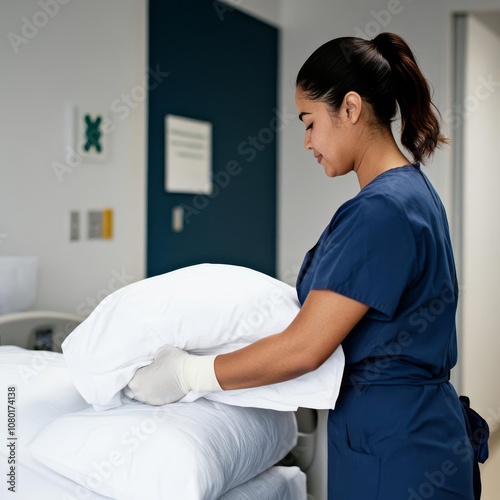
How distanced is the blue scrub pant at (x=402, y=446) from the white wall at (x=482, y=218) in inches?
95.3

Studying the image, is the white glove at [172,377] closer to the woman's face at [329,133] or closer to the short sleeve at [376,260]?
the short sleeve at [376,260]

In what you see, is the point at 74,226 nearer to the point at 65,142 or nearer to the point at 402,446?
the point at 65,142

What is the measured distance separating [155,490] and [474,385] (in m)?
2.79

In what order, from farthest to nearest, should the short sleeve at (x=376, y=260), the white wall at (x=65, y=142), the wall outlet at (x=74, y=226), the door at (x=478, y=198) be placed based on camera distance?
1. the door at (x=478, y=198)
2. the wall outlet at (x=74, y=226)
3. the white wall at (x=65, y=142)
4. the short sleeve at (x=376, y=260)

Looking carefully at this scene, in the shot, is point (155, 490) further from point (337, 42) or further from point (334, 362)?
point (337, 42)

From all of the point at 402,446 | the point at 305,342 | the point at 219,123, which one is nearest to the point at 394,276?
the point at 305,342

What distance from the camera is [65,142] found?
2.68 metres

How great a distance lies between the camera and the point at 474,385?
11.7 ft

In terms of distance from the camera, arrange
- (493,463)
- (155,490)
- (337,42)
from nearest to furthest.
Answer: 1. (155,490)
2. (337,42)
3. (493,463)

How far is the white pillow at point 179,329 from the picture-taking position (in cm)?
122

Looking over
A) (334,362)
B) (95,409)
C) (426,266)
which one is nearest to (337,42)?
(426,266)

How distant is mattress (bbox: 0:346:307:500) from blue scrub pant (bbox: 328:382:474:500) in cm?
18

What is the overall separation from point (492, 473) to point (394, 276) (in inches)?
98.0

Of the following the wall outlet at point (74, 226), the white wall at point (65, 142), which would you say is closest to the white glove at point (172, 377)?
the white wall at point (65, 142)
